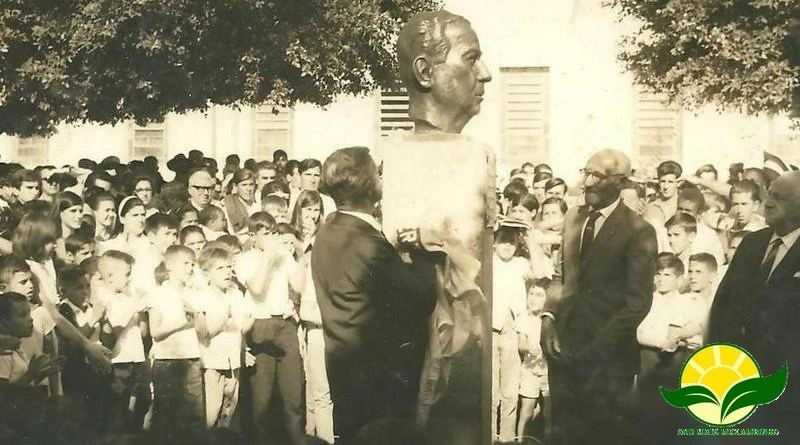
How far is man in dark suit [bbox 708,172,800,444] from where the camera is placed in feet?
12.4

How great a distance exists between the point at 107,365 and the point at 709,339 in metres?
2.31

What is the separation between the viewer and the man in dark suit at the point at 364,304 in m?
3.09

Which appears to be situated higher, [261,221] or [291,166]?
[291,166]

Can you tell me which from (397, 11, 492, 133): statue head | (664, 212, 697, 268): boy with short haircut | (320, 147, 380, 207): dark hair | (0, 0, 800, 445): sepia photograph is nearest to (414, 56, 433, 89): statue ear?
(397, 11, 492, 133): statue head

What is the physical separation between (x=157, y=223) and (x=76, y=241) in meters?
0.34

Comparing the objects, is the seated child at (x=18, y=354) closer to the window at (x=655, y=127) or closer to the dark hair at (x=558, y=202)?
the dark hair at (x=558, y=202)

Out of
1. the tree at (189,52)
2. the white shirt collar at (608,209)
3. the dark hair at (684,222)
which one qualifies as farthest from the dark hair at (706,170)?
the tree at (189,52)

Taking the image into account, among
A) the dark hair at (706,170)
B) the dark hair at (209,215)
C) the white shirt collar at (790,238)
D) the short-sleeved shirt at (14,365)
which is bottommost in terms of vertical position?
the short-sleeved shirt at (14,365)

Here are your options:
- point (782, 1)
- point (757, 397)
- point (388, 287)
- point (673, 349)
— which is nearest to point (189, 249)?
point (388, 287)

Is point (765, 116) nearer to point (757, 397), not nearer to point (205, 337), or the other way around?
point (757, 397)

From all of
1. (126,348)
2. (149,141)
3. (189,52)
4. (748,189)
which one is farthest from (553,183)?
(126,348)

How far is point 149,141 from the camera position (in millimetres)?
4496

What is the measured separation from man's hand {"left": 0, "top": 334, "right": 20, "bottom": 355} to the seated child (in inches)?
0.4

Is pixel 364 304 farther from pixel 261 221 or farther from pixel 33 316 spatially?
pixel 33 316
